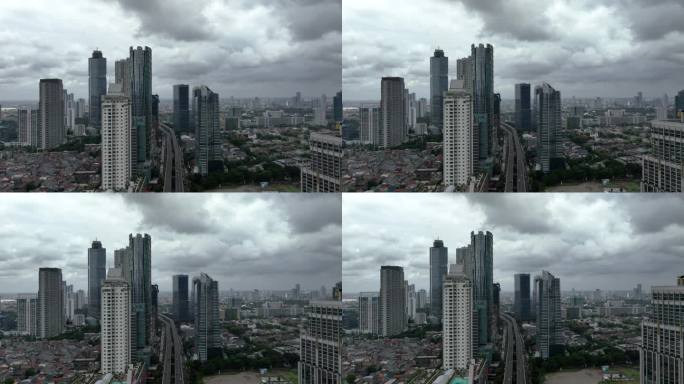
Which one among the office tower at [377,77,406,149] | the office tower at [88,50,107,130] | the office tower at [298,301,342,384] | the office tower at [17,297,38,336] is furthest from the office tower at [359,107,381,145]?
the office tower at [17,297,38,336]

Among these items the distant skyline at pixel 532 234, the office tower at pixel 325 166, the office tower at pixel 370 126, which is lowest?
the distant skyline at pixel 532 234

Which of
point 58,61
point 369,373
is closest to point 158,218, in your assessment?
point 58,61

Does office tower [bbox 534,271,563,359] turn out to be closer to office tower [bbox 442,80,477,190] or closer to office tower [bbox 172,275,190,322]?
office tower [bbox 442,80,477,190]

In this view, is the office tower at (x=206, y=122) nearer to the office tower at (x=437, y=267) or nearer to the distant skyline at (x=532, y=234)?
the distant skyline at (x=532, y=234)

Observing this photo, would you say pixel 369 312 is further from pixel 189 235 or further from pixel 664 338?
pixel 664 338

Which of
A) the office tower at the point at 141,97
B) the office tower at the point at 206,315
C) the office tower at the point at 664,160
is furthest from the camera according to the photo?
the office tower at the point at 206,315

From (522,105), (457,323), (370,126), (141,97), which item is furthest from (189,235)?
(522,105)

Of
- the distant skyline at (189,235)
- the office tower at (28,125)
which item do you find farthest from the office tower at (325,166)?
the office tower at (28,125)
